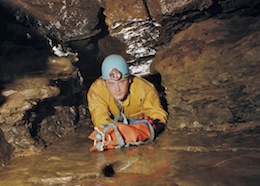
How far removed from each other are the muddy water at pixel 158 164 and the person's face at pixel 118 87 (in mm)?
864

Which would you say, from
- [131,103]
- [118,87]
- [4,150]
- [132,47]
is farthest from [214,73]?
[4,150]

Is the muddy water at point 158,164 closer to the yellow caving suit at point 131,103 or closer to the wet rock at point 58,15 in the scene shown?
the yellow caving suit at point 131,103

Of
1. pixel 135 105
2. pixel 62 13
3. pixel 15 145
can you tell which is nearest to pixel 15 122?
pixel 15 145

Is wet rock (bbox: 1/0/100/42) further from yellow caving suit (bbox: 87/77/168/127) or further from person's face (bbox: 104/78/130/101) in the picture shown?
person's face (bbox: 104/78/130/101)

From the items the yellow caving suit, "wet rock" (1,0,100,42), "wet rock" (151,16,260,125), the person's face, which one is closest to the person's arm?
the yellow caving suit

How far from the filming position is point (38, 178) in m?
3.11

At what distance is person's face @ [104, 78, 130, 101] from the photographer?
4.15 m

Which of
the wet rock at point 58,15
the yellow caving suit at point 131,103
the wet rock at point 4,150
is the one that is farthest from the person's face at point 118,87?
the wet rock at point 58,15

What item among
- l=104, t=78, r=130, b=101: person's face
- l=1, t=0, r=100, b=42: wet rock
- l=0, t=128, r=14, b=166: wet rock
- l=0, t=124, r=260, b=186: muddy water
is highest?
l=1, t=0, r=100, b=42: wet rock

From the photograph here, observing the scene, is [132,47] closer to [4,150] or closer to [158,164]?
[4,150]

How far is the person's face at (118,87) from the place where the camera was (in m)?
4.15

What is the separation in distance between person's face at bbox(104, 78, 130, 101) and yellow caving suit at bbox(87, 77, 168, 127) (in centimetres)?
20

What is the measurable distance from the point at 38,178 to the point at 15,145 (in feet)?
4.30

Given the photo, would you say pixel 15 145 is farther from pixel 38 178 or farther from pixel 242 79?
pixel 242 79
